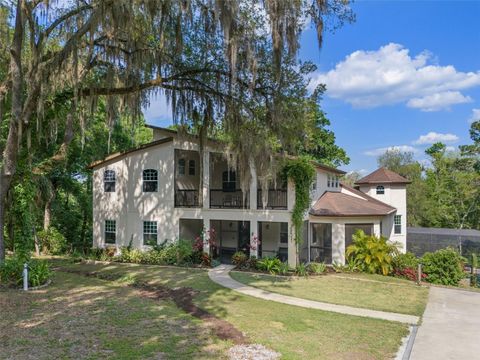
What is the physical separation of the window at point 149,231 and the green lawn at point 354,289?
5.48 meters

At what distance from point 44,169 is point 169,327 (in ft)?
28.4

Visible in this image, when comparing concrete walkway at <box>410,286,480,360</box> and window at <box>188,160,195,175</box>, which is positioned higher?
window at <box>188,160,195,175</box>

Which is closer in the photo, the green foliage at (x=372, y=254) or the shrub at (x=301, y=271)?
the shrub at (x=301, y=271)

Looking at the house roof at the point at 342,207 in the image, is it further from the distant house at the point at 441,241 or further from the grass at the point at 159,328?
the distant house at the point at 441,241

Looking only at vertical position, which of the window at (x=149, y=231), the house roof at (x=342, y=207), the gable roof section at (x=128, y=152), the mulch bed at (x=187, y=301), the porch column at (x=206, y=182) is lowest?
the mulch bed at (x=187, y=301)

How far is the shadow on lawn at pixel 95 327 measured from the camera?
5.85m

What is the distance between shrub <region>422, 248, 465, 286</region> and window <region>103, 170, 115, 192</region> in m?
15.1

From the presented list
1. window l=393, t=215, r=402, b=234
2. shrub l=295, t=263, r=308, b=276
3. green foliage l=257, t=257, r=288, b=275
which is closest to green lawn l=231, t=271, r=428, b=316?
shrub l=295, t=263, r=308, b=276

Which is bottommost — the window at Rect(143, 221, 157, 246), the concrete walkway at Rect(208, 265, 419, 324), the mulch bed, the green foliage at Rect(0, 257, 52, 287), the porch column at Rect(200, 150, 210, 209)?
the concrete walkway at Rect(208, 265, 419, 324)

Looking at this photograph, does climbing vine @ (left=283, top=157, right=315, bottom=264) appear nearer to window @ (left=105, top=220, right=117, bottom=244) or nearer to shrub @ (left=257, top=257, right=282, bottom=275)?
shrub @ (left=257, top=257, right=282, bottom=275)

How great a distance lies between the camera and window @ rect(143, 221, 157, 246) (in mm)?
17438

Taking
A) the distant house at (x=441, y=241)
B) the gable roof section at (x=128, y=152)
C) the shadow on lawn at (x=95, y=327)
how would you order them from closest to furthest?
the shadow on lawn at (x=95, y=327), the gable roof section at (x=128, y=152), the distant house at (x=441, y=241)

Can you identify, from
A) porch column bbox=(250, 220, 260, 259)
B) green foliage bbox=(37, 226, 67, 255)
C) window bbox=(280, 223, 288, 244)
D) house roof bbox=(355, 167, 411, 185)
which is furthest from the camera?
house roof bbox=(355, 167, 411, 185)

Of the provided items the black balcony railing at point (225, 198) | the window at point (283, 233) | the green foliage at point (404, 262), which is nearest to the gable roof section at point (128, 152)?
the black balcony railing at point (225, 198)
